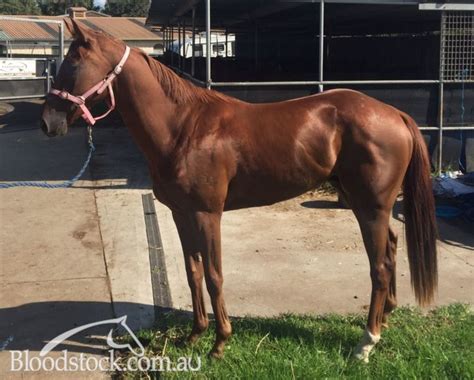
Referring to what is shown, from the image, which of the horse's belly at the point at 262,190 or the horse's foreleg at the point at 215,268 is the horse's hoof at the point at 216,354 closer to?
the horse's foreleg at the point at 215,268

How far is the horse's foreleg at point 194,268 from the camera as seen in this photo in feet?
11.0

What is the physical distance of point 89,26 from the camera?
3541 centimetres

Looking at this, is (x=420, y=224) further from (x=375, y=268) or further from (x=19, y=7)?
(x=19, y=7)

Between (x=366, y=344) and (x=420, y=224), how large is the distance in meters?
0.75

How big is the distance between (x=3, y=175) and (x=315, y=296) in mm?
5609

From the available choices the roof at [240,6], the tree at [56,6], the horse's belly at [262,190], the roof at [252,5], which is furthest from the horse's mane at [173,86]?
the tree at [56,6]

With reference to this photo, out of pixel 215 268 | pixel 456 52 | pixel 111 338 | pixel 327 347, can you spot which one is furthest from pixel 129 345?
pixel 456 52

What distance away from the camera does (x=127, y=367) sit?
3.22 meters

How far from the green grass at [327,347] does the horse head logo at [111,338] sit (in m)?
0.06


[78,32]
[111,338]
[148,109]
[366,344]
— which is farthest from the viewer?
[111,338]

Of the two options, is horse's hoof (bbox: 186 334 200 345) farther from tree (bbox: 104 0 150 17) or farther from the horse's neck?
tree (bbox: 104 0 150 17)

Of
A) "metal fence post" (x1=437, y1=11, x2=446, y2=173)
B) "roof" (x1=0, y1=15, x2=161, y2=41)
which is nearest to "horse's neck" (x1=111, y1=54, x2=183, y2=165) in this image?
"metal fence post" (x1=437, y1=11, x2=446, y2=173)

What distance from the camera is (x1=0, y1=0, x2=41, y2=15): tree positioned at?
213ft

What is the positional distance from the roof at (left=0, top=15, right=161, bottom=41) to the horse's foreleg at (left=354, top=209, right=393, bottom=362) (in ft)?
109
